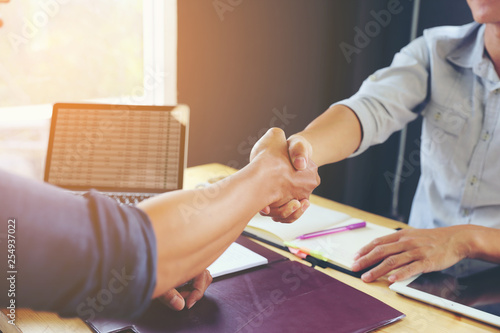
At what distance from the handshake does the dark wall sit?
104 centimetres

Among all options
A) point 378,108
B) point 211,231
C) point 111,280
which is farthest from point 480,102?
point 111,280

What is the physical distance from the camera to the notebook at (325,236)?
95 cm

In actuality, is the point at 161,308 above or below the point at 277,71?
below

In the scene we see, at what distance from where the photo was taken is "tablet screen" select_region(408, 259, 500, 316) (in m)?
0.79

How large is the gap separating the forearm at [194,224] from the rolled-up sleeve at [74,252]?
0.03m

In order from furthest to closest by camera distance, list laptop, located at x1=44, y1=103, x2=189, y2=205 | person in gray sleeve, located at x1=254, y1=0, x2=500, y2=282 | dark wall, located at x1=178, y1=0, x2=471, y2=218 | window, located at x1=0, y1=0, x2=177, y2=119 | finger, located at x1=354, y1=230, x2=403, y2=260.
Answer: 1. dark wall, located at x1=178, y1=0, x2=471, y2=218
2. window, located at x1=0, y1=0, x2=177, y2=119
3. person in gray sleeve, located at x1=254, y1=0, x2=500, y2=282
4. laptop, located at x1=44, y1=103, x2=189, y2=205
5. finger, located at x1=354, y1=230, x2=403, y2=260

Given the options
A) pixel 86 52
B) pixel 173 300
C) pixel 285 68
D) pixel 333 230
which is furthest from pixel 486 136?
pixel 86 52

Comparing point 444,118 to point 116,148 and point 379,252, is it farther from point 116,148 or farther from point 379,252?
point 116,148

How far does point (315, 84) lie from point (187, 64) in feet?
2.77

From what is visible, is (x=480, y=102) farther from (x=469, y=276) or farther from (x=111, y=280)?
(x=111, y=280)

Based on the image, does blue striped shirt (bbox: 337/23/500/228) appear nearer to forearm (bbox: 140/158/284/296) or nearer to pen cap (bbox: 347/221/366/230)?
pen cap (bbox: 347/221/366/230)

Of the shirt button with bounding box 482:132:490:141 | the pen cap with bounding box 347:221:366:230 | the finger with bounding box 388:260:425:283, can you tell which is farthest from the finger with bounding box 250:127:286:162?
the shirt button with bounding box 482:132:490:141

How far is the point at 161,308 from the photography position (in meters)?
0.74

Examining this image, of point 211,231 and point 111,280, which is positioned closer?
point 111,280
